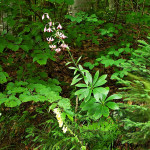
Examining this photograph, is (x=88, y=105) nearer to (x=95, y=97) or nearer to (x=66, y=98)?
(x=95, y=97)

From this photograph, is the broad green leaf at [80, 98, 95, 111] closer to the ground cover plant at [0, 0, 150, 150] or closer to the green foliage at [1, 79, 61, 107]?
the ground cover plant at [0, 0, 150, 150]

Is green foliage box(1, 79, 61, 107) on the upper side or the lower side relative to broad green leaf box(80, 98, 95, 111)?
lower

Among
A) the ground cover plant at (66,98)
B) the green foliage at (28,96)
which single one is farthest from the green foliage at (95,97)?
the green foliage at (28,96)

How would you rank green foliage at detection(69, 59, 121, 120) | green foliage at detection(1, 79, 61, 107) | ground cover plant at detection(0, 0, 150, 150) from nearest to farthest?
green foliage at detection(69, 59, 121, 120)
ground cover plant at detection(0, 0, 150, 150)
green foliage at detection(1, 79, 61, 107)

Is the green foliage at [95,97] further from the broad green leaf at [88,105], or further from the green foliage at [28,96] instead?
the green foliage at [28,96]

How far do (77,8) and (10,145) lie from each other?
3.44 m

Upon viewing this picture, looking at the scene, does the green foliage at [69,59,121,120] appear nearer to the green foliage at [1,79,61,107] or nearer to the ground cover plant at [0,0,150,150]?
the ground cover plant at [0,0,150,150]

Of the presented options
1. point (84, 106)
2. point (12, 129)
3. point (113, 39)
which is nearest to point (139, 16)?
point (113, 39)

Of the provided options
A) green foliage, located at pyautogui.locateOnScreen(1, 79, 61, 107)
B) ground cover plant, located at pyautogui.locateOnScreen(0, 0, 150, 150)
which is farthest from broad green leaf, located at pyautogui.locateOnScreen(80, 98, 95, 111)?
green foliage, located at pyautogui.locateOnScreen(1, 79, 61, 107)

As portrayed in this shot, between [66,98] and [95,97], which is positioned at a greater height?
[95,97]

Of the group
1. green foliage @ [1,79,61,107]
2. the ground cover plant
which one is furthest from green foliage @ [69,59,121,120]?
green foliage @ [1,79,61,107]

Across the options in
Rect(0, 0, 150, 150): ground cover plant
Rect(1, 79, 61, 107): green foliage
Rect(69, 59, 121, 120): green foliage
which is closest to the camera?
Rect(69, 59, 121, 120): green foliage

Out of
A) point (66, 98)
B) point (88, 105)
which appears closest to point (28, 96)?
point (66, 98)

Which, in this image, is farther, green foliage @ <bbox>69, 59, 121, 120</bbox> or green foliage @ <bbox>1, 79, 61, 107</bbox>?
green foliage @ <bbox>1, 79, 61, 107</bbox>
